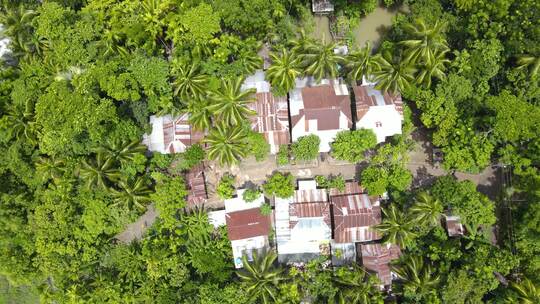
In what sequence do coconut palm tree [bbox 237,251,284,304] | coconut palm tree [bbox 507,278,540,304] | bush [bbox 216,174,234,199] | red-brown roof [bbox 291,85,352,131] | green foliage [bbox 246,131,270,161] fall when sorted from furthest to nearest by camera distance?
1. bush [bbox 216,174,234,199]
2. green foliage [bbox 246,131,270,161]
3. red-brown roof [bbox 291,85,352,131]
4. coconut palm tree [bbox 237,251,284,304]
5. coconut palm tree [bbox 507,278,540,304]

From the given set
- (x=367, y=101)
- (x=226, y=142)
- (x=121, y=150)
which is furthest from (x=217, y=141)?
(x=367, y=101)

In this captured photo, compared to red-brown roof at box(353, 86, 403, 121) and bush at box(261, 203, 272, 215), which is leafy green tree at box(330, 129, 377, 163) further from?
bush at box(261, 203, 272, 215)

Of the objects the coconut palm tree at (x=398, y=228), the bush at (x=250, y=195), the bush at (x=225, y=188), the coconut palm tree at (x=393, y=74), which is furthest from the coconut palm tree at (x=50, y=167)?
the coconut palm tree at (x=393, y=74)

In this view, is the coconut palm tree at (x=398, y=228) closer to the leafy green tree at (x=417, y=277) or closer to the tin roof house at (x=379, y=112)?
the leafy green tree at (x=417, y=277)

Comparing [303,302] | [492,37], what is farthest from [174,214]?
[492,37]

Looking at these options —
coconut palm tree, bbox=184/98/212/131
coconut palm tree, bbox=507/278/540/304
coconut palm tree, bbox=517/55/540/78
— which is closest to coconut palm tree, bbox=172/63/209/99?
coconut palm tree, bbox=184/98/212/131

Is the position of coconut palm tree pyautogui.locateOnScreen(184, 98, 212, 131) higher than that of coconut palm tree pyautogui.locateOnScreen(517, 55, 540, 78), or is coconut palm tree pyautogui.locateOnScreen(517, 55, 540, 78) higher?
coconut palm tree pyautogui.locateOnScreen(517, 55, 540, 78)

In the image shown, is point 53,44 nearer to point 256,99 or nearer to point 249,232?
point 256,99
